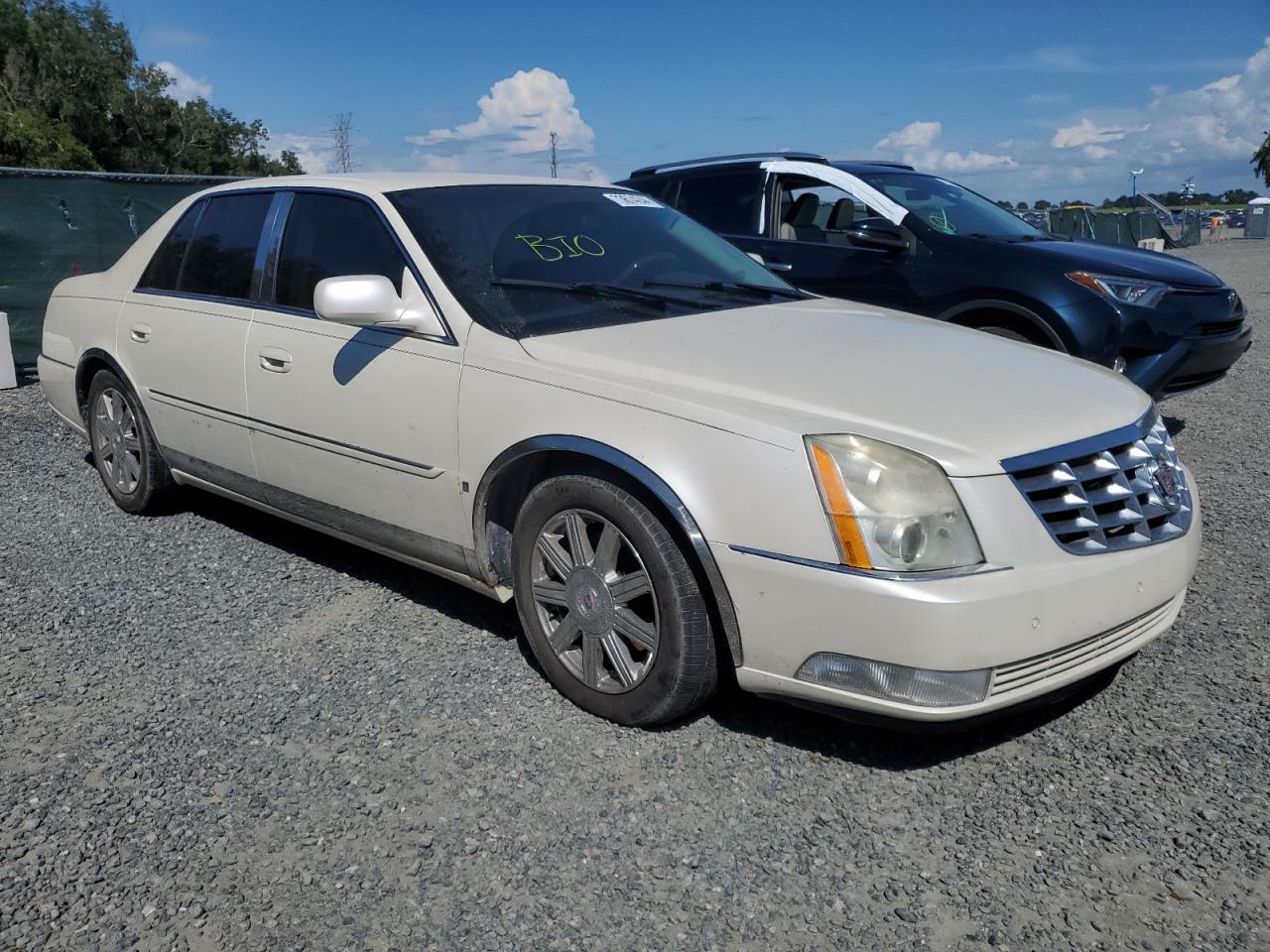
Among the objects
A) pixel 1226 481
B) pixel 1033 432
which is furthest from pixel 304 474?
pixel 1226 481

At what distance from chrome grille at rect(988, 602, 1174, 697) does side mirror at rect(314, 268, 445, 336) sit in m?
2.00

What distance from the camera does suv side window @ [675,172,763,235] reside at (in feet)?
24.4

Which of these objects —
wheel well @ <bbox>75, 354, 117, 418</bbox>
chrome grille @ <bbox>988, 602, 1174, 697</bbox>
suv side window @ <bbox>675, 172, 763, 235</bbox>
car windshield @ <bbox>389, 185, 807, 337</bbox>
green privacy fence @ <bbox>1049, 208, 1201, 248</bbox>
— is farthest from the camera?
green privacy fence @ <bbox>1049, 208, 1201, 248</bbox>

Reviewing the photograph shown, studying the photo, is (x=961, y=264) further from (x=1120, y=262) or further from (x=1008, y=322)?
(x=1120, y=262)

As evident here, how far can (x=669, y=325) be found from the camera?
3.72 meters

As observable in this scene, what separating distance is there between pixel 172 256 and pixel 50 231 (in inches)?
244

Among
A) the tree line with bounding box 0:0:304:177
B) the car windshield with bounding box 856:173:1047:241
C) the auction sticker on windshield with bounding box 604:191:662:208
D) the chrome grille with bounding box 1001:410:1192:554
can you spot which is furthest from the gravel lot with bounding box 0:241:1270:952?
the tree line with bounding box 0:0:304:177

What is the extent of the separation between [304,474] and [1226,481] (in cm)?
471

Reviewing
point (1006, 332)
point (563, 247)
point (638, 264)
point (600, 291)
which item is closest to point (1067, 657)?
point (600, 291)

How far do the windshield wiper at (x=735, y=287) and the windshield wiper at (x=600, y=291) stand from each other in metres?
0.11

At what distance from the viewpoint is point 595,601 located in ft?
10.8

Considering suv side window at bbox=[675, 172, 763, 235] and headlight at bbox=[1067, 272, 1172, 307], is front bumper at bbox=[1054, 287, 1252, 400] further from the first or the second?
suv side window at bbox=[675, 172, 763, 235]

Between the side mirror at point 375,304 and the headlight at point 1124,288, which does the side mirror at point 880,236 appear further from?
the side mirror at point 375,304

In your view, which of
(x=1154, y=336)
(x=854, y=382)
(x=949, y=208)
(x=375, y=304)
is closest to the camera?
(x=854, y=382)
